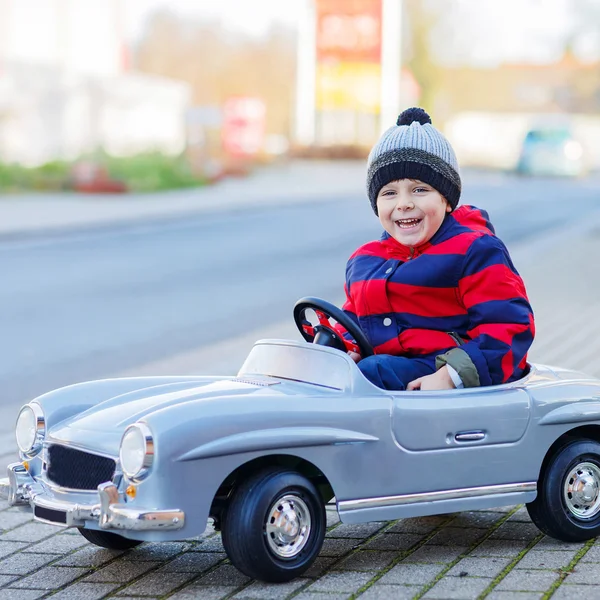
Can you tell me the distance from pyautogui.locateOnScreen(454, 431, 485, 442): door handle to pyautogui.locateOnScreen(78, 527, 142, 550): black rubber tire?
1094mm

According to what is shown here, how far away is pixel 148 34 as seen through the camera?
101562 millimetres

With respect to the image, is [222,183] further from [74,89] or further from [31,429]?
[31,429]

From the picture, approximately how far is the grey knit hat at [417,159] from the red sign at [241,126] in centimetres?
4234

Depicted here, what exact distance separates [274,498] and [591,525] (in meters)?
1.19

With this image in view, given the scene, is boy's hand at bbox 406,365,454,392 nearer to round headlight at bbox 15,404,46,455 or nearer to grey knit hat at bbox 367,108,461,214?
grey knit hat at bbox 367,108,461,214

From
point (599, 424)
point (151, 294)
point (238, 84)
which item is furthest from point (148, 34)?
point (599, 424)

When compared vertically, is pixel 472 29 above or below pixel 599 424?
above

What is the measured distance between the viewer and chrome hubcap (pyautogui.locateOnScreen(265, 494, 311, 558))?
3586 mm

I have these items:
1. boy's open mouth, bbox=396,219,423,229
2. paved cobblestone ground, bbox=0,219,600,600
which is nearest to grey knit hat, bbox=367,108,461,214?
boy's open mouth, bbox=396,219,423,229

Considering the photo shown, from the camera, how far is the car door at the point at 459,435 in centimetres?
385

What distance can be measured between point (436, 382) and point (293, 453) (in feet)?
2.12

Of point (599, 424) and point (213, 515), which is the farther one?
point (599, 424)

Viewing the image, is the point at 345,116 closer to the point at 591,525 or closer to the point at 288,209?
the point at 288,209

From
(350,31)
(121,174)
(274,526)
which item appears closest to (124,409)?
(274,526)
